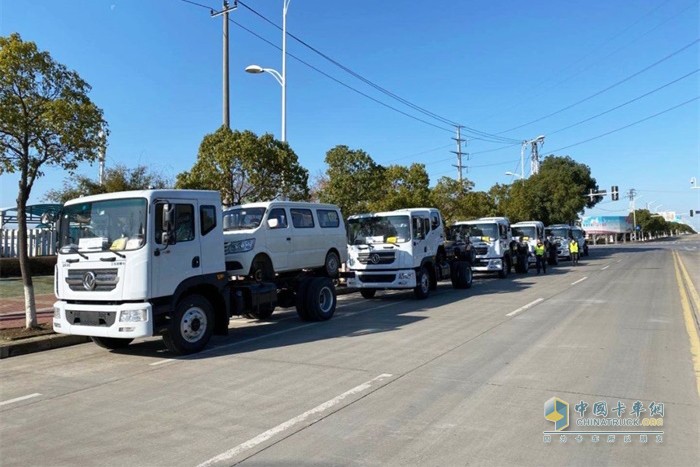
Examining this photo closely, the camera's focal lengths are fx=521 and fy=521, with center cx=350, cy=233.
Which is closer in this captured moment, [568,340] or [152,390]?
[152,390]

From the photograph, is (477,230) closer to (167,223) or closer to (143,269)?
(167,223)

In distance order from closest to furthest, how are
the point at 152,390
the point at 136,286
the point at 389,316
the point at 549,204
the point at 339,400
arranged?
the point at 339,400 → the point at 152,390 → the point at 136,286 → the point at 389,316 → the point at 549,204

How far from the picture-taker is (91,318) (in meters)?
7.81

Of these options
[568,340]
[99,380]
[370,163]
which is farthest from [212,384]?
[370,163]

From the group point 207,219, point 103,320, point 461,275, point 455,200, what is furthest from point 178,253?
point 455,200

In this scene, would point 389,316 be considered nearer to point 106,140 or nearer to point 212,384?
point 212,384

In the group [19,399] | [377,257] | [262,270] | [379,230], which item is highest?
[379,230]

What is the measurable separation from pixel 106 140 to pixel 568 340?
31.0ft

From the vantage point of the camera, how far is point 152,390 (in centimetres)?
624

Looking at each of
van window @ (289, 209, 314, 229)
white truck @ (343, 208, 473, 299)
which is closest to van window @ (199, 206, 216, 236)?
van window @ (289, 209, 314, 229)

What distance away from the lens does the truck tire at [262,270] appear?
1045 cm

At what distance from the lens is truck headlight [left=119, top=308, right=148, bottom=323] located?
24.5 feet

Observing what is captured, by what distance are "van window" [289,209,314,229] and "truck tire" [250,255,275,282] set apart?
1.18m

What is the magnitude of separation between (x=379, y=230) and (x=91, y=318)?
8.41 metres
